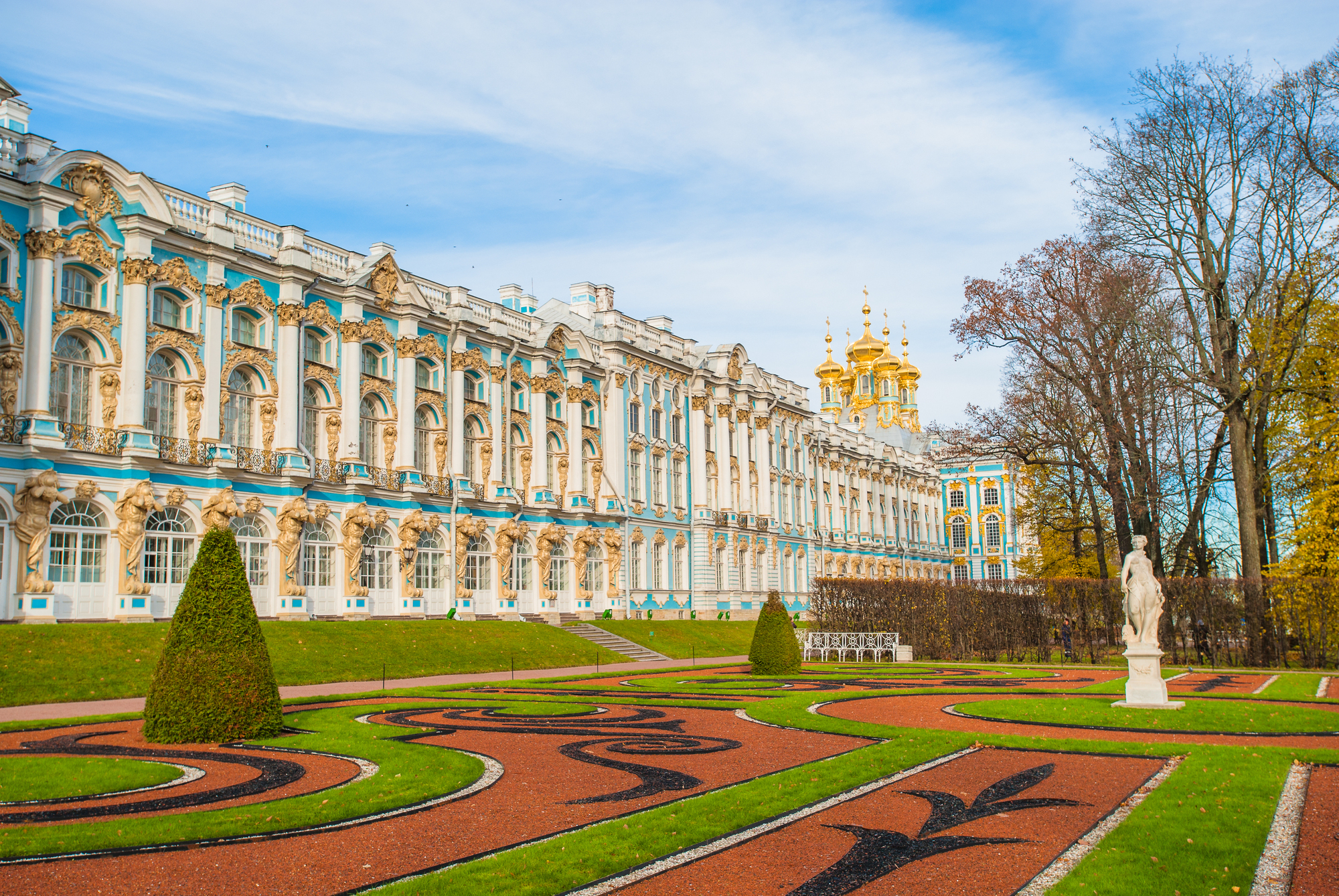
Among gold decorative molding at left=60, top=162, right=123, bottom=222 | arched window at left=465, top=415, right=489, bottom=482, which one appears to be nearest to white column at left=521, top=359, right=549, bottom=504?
arched window at left=465, top=415, right=489, bottom=482

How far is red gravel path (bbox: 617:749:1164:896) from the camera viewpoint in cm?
738

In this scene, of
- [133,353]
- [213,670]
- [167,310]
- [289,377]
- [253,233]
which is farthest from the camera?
[253,233]

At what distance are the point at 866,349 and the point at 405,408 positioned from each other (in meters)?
67.8

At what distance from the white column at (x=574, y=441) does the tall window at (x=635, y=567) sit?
5.12m

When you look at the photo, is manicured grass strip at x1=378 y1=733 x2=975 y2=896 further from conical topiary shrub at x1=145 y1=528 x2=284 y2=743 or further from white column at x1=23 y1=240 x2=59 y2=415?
white column at x1=23 y1=240 x2=59 y2=415

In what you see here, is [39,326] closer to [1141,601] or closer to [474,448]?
[474,448]

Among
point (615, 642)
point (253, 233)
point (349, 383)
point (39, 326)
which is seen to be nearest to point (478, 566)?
point (615, 642)

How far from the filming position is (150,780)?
436 inches

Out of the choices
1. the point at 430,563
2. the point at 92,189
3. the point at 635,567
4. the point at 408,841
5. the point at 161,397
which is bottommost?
the point at 408,841

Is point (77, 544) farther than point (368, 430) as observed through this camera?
No

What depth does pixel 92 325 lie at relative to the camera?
28.0 metres

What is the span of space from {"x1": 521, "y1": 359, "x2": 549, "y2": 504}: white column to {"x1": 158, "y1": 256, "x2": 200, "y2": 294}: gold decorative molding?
50.3ft

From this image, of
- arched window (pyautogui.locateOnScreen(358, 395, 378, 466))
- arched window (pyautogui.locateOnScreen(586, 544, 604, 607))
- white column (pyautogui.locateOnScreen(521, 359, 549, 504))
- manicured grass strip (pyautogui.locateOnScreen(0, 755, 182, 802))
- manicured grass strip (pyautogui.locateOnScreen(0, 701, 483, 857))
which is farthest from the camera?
arched window (pyautogui.locateOnScreen(586, 544, 604, 607))

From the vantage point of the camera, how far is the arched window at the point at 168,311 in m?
30.0
